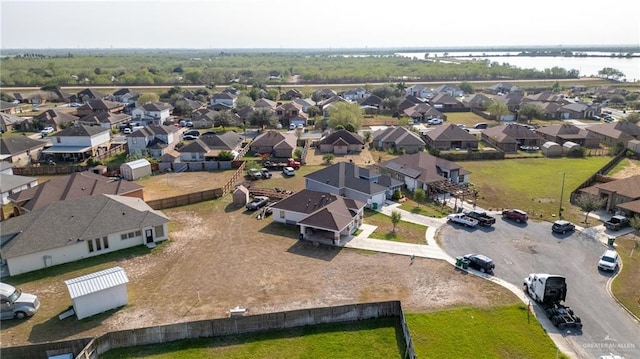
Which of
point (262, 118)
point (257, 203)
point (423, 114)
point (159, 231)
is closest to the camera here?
point (159, 231)

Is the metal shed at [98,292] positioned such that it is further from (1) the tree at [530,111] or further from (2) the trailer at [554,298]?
(1) the tree at [530,111]

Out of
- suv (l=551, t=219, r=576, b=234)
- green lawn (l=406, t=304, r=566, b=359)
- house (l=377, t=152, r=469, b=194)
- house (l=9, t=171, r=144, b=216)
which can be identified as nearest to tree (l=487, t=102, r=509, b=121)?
house (l=377, t=152, r=469, b=194)

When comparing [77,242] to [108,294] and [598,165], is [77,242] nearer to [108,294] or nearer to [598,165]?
[108,294]

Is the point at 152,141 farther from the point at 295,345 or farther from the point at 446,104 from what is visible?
the point at 446,104

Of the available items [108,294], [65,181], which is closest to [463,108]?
[65,181]

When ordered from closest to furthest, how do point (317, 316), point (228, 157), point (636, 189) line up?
point (317, 316) → point (636, 189) → point (228, 157)

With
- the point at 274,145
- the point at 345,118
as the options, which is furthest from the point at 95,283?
the point at 345,118
